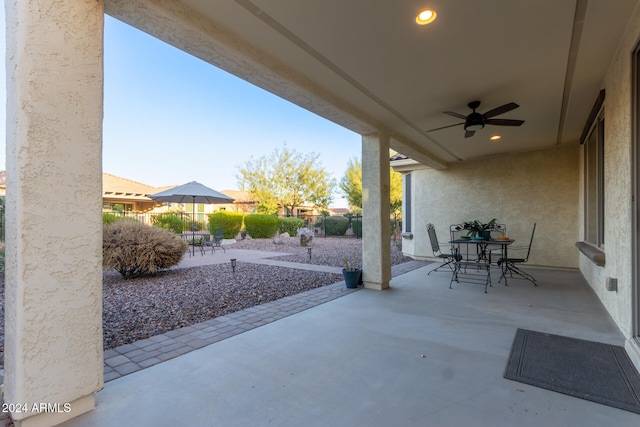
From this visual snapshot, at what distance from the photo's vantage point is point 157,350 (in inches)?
102

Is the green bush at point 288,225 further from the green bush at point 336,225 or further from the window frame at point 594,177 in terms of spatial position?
the window frame at point 594,177

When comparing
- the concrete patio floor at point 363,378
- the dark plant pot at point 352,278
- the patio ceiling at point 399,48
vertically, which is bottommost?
the concrete patio floor at point 363,378

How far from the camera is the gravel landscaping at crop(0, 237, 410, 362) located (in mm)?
3221

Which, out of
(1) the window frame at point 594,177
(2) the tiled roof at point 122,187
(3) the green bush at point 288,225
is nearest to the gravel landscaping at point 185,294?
(1) the window frame at point 594,177

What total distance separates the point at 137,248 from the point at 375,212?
4292 mm

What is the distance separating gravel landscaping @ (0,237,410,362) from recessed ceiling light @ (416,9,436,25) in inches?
142

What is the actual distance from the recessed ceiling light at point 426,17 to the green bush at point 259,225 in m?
12.3

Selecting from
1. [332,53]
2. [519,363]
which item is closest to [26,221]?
[332,53]

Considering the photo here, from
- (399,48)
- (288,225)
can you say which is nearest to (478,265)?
(399,48)

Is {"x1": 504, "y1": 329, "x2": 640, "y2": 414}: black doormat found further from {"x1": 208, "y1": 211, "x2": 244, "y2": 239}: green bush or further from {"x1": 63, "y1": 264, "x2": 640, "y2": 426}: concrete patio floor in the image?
{"x1": 208, "y1": 211, "x2": 244, "y2": 239}: green bush

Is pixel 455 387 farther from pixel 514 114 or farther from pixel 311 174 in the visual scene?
pixel 311 174

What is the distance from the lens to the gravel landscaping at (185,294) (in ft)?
10.6

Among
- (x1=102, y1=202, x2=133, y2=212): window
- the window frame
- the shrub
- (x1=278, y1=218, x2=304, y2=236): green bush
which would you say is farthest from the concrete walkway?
(x1=102, y1=202, x2=133, y2=212): window

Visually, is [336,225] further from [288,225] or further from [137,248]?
[137,248]
